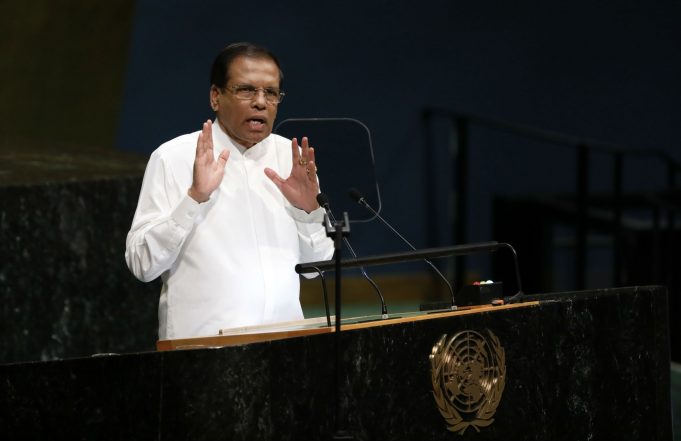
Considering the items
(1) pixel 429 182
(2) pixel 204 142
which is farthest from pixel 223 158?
(1) pixel 429 182

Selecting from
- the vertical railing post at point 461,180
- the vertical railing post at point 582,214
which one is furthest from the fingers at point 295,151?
the vertical railing post at point 461,180

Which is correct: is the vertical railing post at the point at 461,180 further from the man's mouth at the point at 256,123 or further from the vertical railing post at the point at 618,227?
the man's mouth at the point at 256,123

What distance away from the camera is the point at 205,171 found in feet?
9.34

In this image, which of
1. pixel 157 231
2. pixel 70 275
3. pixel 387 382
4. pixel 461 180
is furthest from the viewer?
pixel 461 180

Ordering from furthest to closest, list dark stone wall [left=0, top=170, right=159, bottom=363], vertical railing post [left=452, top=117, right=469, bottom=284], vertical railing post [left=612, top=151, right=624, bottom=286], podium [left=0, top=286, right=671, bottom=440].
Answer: vertical railing post [left=452, top=117, right=469, bottom=284] → vertical railing post [left=612, top=151, right=624, bottom=286] → dark stone wall [left=0, top=170, right=159, bottom=363] → podium [left=0, top=286, right=671, bottom=440]

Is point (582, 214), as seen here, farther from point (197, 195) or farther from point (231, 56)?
point (197, 195)

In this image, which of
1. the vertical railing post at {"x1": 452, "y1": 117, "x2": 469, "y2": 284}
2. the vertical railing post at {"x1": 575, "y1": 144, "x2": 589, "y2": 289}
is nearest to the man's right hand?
the vertical railing post at {"x1": 575, "y1": 144, "x2": 589, "y2": 289}

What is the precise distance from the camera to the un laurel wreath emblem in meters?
2.46

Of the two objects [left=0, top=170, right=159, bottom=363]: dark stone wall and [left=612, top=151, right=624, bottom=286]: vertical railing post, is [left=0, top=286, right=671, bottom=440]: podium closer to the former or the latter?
[left=0, top=170, right=159, bottom=363]: dark stone wall

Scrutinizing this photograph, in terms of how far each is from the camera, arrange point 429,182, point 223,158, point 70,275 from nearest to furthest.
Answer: point 223,158
point 70,275
point 429,182

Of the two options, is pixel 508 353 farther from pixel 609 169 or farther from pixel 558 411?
pixel 609 169

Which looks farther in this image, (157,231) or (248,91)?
(248,91)

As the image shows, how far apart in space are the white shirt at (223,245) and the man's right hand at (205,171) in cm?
3

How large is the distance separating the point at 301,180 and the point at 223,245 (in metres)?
0.26
